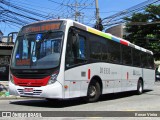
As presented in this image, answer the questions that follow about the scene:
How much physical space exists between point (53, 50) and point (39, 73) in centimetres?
95

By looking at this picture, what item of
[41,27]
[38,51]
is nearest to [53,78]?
[38,51]

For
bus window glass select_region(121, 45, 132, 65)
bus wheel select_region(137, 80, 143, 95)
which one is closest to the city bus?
bus window glass select_region(121, 45, 132, 65)

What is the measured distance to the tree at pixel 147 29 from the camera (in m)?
44.1

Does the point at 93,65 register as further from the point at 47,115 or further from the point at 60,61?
the point at 47,115

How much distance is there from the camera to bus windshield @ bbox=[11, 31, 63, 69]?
11.7 m

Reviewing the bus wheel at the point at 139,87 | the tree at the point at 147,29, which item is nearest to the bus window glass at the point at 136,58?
the bus wheel at the point at 139,87

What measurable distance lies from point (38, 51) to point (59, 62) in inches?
38.4

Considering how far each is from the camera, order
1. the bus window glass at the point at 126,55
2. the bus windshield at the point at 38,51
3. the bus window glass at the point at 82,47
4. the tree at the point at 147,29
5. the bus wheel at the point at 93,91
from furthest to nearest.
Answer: the tree at the point at 147,29 → the bus window glass at the point at 126,55 → the bus wheel at the point at 93,91 → the bus window glass at the point at 82,47 → the bus windshield at the point at 38,51

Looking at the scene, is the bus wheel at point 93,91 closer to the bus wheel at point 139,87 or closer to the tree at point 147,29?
the bus wheel at point 139,87

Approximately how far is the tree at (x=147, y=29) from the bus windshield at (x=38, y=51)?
107 ft

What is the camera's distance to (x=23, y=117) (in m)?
9.25

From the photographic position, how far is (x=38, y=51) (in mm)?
12023

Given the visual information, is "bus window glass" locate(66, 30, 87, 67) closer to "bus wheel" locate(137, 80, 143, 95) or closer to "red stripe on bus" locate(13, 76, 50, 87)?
"red stripe on bus" locate(13, 76, 50, 87)

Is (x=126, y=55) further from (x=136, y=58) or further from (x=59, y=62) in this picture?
(x=59, y=62)
